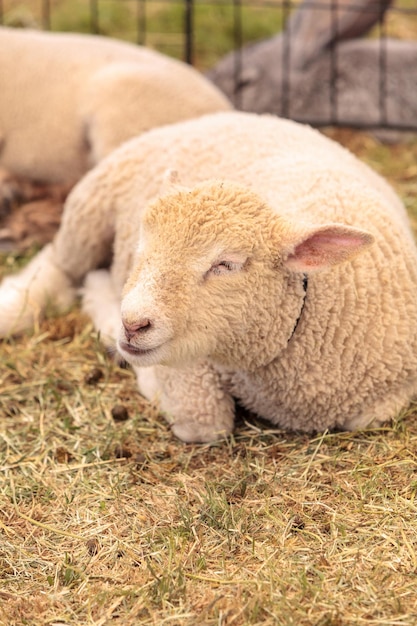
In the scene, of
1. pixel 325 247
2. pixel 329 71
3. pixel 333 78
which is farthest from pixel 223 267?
pixel 329 71

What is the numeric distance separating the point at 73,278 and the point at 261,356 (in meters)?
1.79

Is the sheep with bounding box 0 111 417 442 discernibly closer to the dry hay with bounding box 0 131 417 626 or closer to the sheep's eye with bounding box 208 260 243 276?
the sheep's eye with bounding box 208 260 243 276

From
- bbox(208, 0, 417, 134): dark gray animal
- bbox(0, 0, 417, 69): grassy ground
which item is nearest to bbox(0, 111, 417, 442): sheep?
bbox(208, 0, 417, 134): dark gray animal

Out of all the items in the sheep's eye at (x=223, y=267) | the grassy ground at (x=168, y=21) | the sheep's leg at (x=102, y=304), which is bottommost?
the grassy ground at (x=168, y=21)

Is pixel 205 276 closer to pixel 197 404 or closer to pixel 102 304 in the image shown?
pixel 197 404

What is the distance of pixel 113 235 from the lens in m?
4.61

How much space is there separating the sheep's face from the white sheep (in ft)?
8.98

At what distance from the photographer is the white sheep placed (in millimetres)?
5809

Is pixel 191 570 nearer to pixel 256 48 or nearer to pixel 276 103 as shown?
pixel 276 103

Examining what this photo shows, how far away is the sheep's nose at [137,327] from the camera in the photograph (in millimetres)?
2949

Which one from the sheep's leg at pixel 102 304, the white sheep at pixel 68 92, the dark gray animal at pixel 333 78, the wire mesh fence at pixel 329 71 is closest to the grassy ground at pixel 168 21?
the wire mesh fence at pixel 329 71

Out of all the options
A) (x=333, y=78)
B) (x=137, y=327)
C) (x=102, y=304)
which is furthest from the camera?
(x=333, y=78)

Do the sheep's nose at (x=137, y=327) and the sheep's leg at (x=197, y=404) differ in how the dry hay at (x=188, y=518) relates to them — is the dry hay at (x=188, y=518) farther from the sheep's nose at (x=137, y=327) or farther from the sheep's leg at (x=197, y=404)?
the sheep's nose at (x=137, y=327)

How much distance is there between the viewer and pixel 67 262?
479cm
